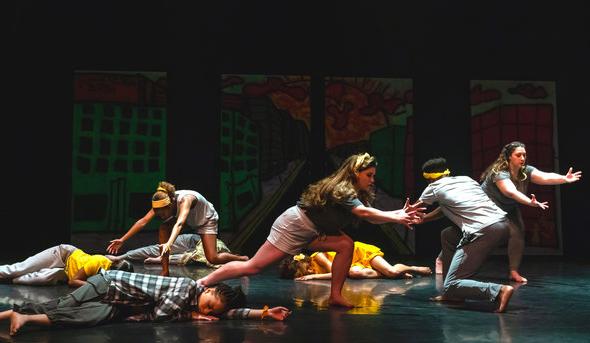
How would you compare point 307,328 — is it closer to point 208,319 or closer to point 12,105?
point 208,319

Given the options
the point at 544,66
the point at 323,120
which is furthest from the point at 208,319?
the point at 544,66

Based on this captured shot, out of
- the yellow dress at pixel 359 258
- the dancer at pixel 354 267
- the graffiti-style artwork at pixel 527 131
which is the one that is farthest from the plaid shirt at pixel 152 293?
the graffiti-style artwork at pixel 527 131

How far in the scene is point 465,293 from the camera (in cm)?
429

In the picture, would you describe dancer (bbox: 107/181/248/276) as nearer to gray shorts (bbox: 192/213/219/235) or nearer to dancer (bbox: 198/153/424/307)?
gray shorts (bbox: 192/213/219/235)

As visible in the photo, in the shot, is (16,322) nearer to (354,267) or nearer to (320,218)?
(320,218)

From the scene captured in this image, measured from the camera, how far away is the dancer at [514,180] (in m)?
5.53

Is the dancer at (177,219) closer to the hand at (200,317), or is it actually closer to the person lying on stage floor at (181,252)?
the person lying on stage floor at (181,252)

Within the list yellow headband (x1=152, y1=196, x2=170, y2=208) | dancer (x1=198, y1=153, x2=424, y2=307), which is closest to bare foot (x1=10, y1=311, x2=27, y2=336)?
dancer (x1=198, y1=153, x2=424, y2=307)

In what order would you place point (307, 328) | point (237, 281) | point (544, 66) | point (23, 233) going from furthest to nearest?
point (544, 66), point (23, 233), point (237, 281), point (307, 328)

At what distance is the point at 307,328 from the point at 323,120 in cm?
580

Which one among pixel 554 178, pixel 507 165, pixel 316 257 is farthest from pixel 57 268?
pixel 554 178

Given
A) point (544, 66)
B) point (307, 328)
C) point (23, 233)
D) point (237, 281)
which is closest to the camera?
point (307, 328)

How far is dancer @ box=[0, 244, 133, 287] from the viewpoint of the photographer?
5.20m

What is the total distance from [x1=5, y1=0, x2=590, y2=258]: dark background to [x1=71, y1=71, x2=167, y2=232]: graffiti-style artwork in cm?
14
